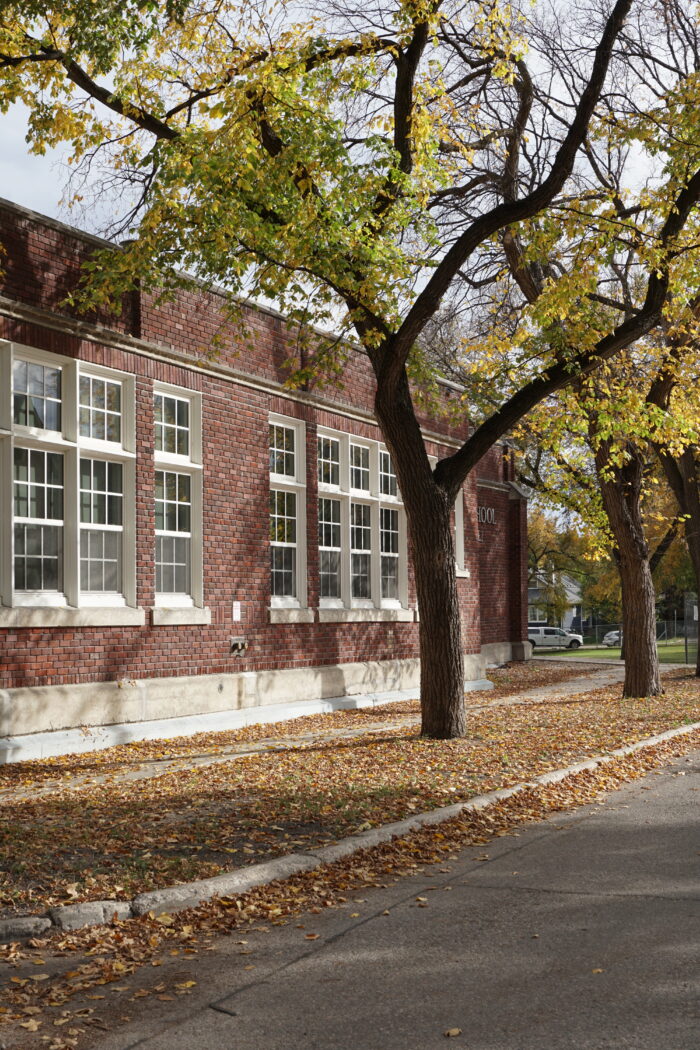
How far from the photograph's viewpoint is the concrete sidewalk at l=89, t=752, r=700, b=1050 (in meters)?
4.45

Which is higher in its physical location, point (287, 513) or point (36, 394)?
point (36, 394)

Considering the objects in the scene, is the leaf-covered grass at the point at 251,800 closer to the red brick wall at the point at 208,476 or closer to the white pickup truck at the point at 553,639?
the red brick wall at the point at 208,476

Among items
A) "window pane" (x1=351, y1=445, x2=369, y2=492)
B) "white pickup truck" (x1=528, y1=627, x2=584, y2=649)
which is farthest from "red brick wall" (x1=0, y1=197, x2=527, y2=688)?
"white pickup truck" (x1=528, y1=627, x2=584, y2=649)

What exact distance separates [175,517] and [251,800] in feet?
21.1

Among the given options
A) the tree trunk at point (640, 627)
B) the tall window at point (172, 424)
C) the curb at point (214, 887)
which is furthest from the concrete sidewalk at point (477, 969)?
the tree trunk at point (640, 627)

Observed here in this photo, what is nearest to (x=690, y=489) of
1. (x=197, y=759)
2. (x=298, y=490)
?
(x=298, y=490)

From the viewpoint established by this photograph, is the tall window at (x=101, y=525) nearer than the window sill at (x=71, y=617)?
No

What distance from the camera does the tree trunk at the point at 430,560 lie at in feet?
44.4

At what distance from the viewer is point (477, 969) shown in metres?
5.24

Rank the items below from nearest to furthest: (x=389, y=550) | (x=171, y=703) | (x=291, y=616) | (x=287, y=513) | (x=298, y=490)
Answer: (x=171, y=703)
(x=291, y=616)
(x=287, y=513)
(x=298, y=490)
(x=389, y=550)

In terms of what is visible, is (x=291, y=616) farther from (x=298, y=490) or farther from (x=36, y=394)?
(x=36, y=394)

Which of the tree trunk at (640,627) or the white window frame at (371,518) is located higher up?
the white window frame at (371,518)

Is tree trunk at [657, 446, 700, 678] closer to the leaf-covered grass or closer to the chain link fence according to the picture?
the leaf-covered grass

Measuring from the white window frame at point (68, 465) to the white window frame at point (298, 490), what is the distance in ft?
12.0
